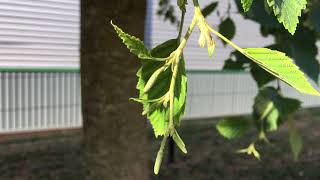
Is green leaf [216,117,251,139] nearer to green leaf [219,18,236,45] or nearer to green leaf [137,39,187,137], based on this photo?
green leaf [219,18,236,45]

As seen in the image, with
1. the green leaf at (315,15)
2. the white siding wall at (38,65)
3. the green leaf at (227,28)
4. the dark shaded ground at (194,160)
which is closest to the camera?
the green leaf at (315,15)

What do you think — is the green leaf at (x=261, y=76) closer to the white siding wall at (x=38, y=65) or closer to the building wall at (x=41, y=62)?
the building wall at (x=41, y=62)

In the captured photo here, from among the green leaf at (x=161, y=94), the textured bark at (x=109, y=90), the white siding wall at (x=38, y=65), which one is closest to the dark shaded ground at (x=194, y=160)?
the white siding wall at (x=38, y=65)

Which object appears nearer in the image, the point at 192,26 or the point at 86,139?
the point at 192,26

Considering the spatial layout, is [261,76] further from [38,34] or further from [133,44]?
[38,34]

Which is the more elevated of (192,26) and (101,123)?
(192,26)

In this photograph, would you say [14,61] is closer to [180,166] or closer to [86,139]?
[180,166]

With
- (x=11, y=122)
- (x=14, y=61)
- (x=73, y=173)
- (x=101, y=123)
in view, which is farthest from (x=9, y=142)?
(x=101, y=123)
